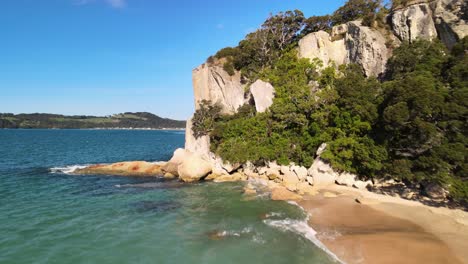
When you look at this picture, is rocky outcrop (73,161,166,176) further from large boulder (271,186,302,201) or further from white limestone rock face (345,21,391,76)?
white limestone rock face (345,21,391,76)

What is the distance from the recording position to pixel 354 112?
26391 millimetres

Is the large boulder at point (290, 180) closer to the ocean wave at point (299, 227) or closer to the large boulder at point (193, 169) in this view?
the ocean wave at point (299, 227)

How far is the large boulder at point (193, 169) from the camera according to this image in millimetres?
33062

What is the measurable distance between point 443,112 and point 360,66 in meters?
18.7

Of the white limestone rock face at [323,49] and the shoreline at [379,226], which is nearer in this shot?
the shoreline at [379,226]

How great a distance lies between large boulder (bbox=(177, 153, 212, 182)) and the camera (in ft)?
108

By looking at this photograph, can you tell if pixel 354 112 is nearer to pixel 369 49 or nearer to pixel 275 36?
pixel 369 49

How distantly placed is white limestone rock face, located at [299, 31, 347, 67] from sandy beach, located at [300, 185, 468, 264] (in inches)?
904

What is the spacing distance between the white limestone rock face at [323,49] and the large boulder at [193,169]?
2194 centimetres

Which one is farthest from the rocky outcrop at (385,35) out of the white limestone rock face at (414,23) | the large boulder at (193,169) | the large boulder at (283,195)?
the large boulder at (193,169)

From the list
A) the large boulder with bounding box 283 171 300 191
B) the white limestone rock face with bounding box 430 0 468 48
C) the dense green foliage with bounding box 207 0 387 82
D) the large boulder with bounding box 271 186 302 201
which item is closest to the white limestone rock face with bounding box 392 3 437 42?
the white limestone rock face with bounding box 430 0 468 48

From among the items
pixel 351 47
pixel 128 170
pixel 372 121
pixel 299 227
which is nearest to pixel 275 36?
pixel 351 47

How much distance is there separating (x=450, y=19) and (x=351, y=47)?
11.3m

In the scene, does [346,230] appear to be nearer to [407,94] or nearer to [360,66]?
[407,94]
